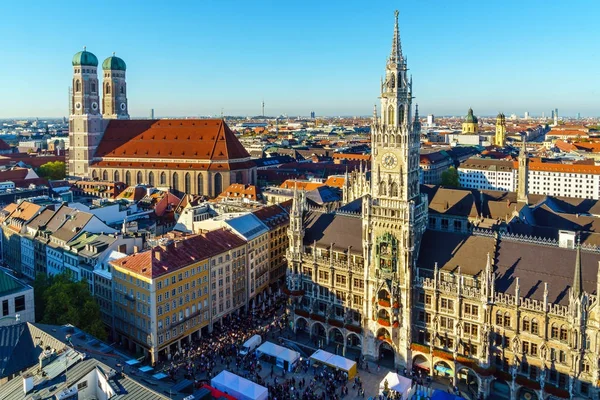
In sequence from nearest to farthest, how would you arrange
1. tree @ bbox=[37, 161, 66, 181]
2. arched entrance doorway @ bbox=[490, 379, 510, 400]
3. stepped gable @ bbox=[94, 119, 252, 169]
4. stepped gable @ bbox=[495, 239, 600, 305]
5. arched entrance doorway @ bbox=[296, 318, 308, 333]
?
stepped gable @ bbox=[495, 239, 600, 305] → arched entrance doorway @ bbox=[490, 379, 510, 400] → arched entrance doorway @ bbox=[296, 318, 308, 333] → stepped gable @ bbox=[94, 119, 252, 169] → tree @ bbox=[37, 161, 66, 181]

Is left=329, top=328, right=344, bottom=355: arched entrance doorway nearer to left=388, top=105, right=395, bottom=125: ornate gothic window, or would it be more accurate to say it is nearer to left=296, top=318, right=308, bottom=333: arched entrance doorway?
left=296, top=318, right=308, bottom=333: arched entrance doorway

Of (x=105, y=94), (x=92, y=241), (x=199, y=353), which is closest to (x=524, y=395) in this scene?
(x=199, y=353)

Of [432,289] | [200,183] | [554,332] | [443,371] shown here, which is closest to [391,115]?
[432,289]

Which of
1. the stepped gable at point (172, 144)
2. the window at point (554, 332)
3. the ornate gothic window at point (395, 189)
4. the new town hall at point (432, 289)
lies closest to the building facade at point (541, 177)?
the stepped gable at point (172, 144)

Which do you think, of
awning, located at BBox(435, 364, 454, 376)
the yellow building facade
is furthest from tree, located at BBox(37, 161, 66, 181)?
awning, located at BBox(435, 364, 454, 376)

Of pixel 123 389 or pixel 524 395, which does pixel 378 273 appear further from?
pixel 123 389

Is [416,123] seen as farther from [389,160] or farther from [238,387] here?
[238,387]
